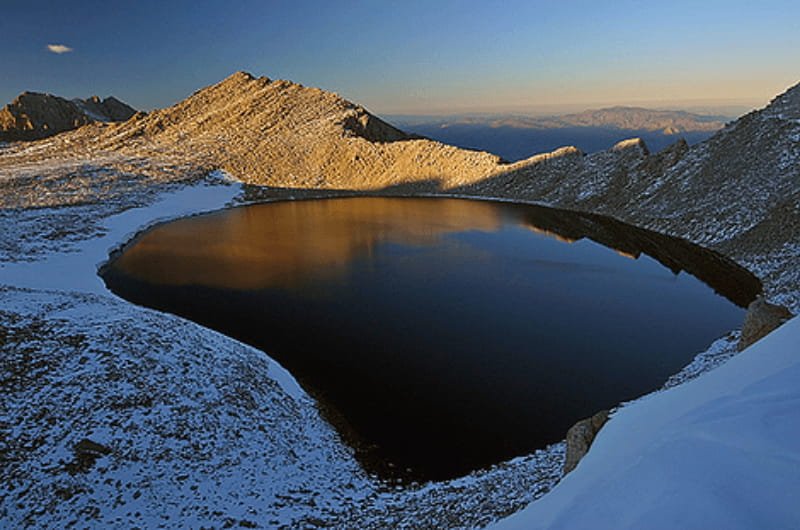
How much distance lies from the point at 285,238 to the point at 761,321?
143 feet

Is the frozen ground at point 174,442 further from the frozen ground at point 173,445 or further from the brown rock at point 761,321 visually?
the brown rock at point 761,321

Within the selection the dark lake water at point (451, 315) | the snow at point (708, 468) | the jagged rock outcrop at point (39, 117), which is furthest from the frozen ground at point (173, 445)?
the jagged rock outcrop at point (39, 117)

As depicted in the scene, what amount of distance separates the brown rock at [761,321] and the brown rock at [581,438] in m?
7.79

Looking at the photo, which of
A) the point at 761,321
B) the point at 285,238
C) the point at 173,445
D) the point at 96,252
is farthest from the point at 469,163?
the point at 173,445

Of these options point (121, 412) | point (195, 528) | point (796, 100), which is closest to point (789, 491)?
point (195, 528)

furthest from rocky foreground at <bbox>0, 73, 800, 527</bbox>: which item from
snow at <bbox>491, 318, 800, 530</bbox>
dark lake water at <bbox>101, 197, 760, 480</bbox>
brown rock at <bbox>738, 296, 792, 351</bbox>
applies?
snow at <bbox>491, 318, 800, 530</bbox>

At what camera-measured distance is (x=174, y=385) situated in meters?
17.4

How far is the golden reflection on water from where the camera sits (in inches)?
1453

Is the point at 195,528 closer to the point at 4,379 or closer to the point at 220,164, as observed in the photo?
the point at 4,379

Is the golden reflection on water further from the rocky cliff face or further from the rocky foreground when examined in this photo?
the rocky cliff face

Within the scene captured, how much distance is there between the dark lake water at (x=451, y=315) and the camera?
1802cm

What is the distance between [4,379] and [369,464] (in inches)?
517

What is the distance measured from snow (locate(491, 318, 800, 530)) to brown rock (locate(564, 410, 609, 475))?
295cm

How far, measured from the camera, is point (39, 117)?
503 feet
